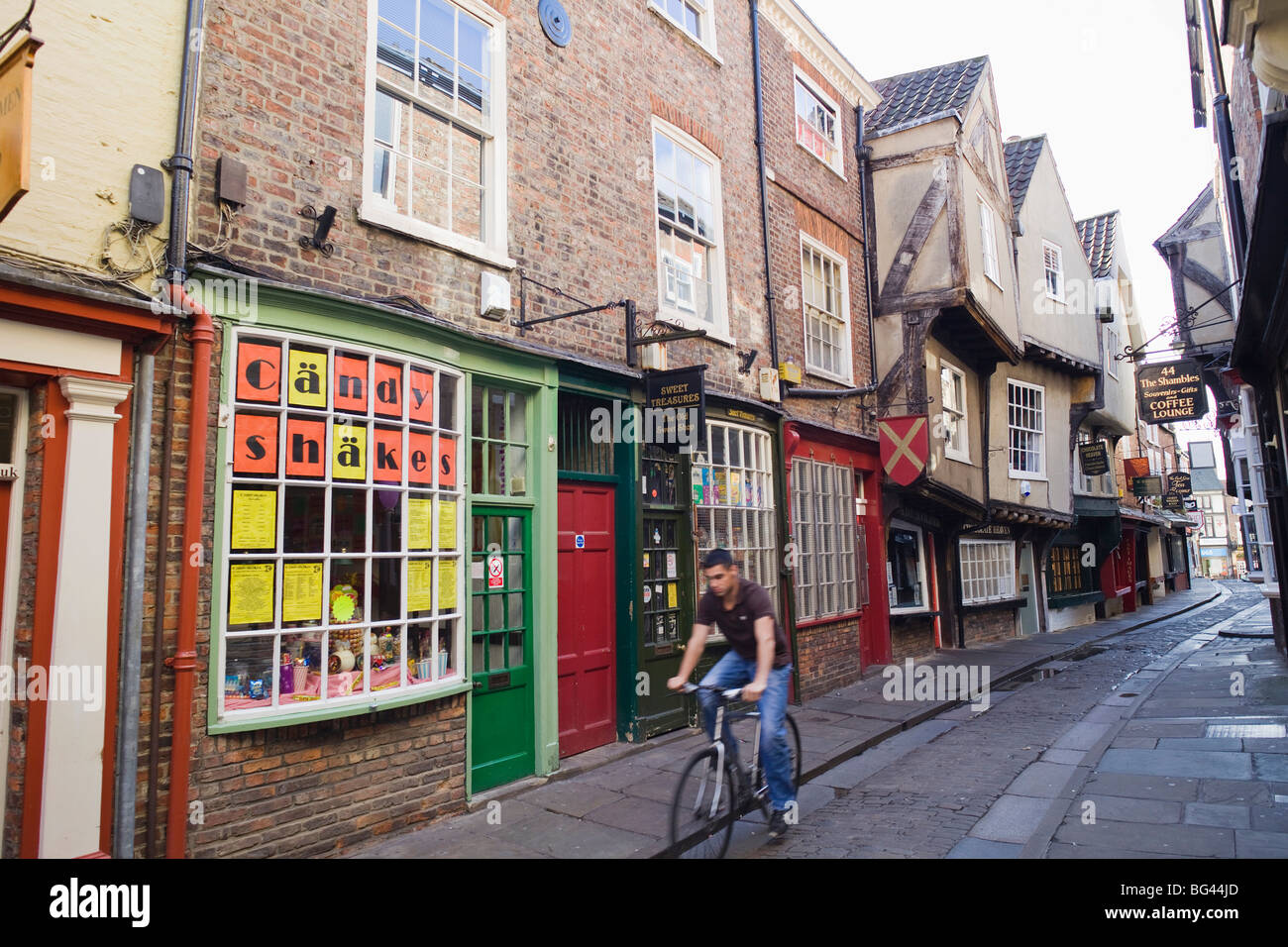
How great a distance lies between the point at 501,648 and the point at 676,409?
3.10m

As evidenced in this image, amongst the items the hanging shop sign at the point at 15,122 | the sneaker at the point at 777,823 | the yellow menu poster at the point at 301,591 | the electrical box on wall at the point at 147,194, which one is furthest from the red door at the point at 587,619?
the hanging shop sign at the point at 15,122

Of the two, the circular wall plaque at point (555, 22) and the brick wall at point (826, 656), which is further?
the brick wall at point (826, 656)

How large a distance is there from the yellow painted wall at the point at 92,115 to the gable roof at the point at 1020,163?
58.6ft

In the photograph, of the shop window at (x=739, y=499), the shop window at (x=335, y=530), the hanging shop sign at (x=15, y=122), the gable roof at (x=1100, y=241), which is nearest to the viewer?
the hanging shop sign at (x=15, y=122)

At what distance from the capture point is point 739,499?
388 inches

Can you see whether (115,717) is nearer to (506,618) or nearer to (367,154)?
(506,618)

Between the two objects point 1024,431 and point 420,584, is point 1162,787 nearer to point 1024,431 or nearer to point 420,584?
point 420,584

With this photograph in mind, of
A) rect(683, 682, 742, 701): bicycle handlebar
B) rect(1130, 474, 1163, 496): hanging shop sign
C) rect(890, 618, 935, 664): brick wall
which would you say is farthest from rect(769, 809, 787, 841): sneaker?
rect(1130, 474, 1163, 496): hanging shop sign

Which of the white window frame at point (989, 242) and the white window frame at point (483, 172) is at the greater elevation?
the white window frame at point (989, 242)

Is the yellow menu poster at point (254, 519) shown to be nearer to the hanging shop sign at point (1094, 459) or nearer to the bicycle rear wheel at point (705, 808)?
the bicycle rear wheel at point (705, 808)

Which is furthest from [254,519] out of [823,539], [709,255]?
[823,539]

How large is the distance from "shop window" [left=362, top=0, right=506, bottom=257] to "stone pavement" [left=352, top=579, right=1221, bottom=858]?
447cm

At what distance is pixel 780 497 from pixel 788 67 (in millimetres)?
6666

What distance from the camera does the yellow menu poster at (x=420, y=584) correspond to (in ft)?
19.6
